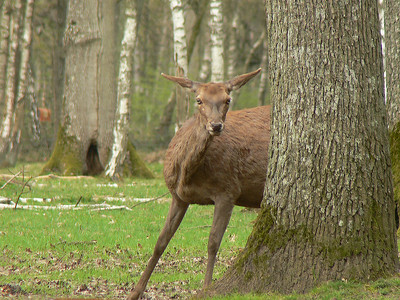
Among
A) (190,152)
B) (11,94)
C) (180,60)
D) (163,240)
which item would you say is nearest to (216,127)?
(190,152)

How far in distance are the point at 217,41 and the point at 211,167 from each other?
40.2 feet

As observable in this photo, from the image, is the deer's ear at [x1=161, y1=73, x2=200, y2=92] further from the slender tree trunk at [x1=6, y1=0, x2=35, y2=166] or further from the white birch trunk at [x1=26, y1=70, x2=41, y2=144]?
the white birch trunk at [x1=26, y1=70, x2=41, y2=144]

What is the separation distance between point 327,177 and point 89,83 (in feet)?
42.7

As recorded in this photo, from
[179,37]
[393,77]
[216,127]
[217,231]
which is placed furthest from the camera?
[179,37]

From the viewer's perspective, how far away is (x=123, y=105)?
15641 mm

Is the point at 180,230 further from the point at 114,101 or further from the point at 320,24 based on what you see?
the point at 114,101

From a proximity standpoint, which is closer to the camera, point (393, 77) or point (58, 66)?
point (393, 77)

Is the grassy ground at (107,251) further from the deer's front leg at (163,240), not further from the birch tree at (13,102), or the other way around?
the birch tree at (13,102)

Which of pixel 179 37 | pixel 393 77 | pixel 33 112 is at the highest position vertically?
pixel 179 37

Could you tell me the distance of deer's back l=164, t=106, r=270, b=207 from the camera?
21.8ft

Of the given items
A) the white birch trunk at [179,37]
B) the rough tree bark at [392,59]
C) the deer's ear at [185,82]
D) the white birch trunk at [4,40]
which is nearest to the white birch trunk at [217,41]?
the white birch trunk at [179,37]

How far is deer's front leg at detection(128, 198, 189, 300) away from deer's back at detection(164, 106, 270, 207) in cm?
18

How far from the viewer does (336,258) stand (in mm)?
4824

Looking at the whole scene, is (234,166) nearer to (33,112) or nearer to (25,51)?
(25,51)
